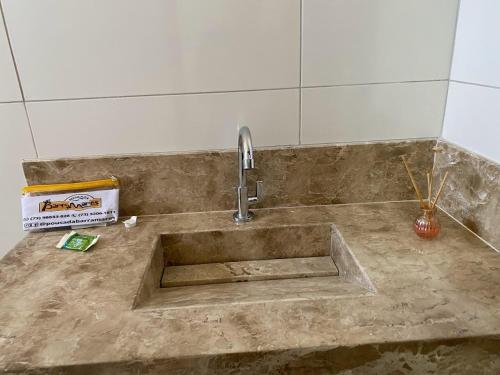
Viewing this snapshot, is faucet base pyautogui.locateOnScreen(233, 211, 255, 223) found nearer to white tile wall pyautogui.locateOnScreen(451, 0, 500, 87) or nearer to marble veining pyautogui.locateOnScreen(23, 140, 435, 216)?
marble veining pyautogui.locateOnScreen(23, 140, 435, 216)

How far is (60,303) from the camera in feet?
2.15

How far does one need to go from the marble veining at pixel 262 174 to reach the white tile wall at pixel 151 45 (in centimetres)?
18

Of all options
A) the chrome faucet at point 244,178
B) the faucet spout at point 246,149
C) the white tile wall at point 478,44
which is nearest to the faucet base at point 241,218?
the chrome faucet at point 244,178

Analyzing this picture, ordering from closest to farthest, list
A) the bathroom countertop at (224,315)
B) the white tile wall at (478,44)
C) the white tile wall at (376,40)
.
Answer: the bathroom countertop at (224,315), the white tile wall at (478,44), the white tile wall at (376,40)

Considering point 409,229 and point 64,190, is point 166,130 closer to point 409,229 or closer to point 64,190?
point 64,190

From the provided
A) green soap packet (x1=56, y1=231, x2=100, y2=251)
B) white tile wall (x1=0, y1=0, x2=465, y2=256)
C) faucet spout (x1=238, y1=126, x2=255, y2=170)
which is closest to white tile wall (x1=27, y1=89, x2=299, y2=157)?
white tile wall (x1=0, y1=0, x2=465, y2=256)

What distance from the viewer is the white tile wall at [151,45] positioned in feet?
2.76

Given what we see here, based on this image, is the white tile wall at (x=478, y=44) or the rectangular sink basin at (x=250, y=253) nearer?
the white tile wall at (x=478, y=44)

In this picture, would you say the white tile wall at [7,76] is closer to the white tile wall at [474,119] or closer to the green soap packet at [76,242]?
the green soap packet at [76,242]

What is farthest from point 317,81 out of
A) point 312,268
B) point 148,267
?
point 148,267

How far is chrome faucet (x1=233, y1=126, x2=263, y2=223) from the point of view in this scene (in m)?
0.82

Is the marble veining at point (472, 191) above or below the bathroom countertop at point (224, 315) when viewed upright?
above

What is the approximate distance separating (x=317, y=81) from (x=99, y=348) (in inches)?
30.2

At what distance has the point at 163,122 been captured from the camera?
0.93 meters
